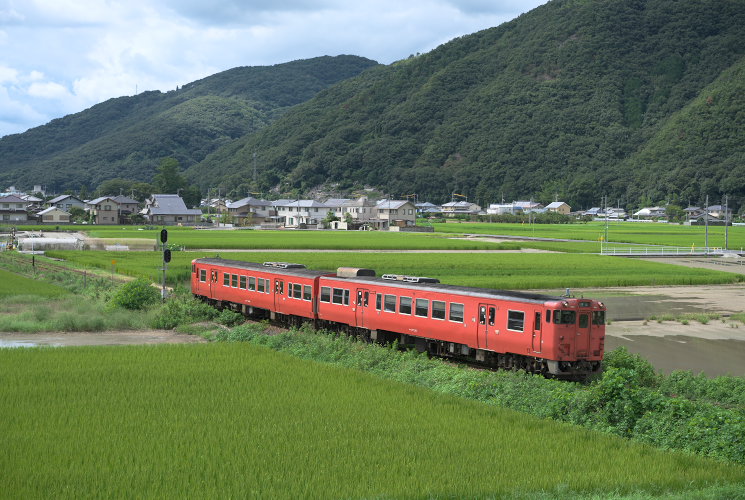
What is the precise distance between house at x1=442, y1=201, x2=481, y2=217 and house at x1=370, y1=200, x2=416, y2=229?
3688 cm

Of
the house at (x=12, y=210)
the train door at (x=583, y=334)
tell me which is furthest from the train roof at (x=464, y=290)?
the house at (x=12, y=210)

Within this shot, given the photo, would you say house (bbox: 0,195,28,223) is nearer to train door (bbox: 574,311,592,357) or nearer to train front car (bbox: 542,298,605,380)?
train front car (bbox: 542,298,605,380)

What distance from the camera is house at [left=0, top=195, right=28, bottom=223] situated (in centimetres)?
13525

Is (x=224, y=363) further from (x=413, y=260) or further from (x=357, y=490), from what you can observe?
(x=413, y=260)

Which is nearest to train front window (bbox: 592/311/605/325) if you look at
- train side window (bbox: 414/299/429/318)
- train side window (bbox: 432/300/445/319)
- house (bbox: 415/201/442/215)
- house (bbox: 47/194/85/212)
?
train side window (bbox: 432/300/445/319)

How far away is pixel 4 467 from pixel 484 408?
26.8 ft

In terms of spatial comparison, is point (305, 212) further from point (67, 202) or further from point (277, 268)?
point (277, 268)

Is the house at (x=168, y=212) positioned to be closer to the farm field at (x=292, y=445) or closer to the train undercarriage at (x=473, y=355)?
the train undercarriage at (x=473, y=355)

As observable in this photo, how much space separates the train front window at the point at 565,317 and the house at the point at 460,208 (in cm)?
16445

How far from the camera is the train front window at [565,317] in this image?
19656 millimetres

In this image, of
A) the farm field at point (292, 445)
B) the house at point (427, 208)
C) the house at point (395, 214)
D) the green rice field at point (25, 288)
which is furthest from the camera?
the house at point (427, 208)

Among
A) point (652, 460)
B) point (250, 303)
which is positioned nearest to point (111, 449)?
point (652, 460)

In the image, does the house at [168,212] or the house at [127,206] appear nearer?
the house at [168,212]

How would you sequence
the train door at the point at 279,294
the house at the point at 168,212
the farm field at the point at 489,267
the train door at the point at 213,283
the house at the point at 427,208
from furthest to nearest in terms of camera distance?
1. the house at the point at 427,208
2. the house at the point at 168,212
3. the farm field at the point at 489,267
4. the train door at the point at 213,283
5. the train door at the point at 279,294
